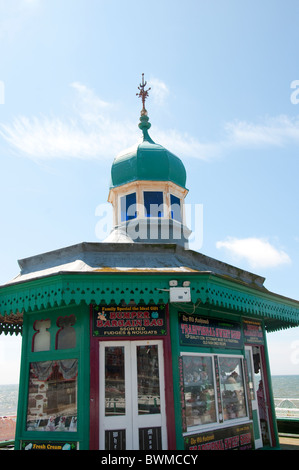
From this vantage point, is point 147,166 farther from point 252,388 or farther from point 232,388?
point 252,388

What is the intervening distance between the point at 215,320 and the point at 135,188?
5.09 metres

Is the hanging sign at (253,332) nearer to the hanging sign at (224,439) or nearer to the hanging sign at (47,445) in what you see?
the hanging sign at (224,439)

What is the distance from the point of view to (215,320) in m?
10.1

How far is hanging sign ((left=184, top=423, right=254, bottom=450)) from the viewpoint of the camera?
8406 mm

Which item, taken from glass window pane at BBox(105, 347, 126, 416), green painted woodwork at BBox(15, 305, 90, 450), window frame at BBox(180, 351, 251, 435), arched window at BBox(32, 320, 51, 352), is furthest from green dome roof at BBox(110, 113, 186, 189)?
glass window pane at BBox(105, 347, 126, 416)

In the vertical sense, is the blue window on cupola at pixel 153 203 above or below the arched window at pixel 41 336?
above

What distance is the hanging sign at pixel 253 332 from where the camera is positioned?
36.6ft

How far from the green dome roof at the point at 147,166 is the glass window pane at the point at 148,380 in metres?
5.95

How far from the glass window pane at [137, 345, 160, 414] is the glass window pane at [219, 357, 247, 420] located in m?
Result: 2.13

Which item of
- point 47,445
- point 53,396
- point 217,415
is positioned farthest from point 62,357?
point 217,415

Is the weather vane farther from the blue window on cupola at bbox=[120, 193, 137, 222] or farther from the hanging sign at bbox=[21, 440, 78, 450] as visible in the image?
the hanging sign at bbox=[21, 440, 78, 450]

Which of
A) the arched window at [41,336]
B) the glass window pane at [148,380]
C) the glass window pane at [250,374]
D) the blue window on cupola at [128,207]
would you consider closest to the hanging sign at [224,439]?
the glass window pane at [250,374]

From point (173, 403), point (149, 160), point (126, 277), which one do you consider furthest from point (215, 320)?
point (149, 160)
